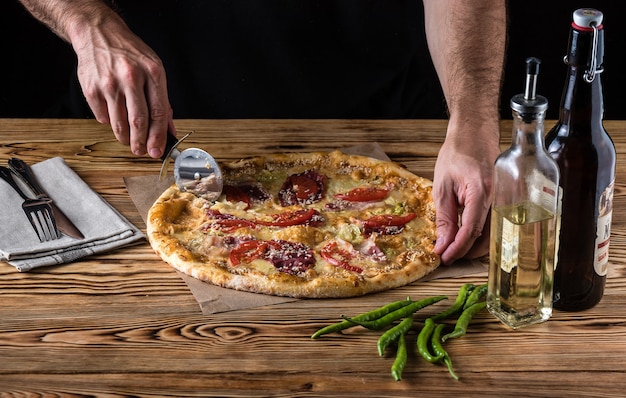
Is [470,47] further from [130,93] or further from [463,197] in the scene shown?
[130,93]

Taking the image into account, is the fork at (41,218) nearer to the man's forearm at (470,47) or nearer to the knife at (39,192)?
the knife at (39,192)

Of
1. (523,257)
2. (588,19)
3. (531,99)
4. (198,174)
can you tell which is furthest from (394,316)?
(198,174)

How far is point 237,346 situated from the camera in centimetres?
183

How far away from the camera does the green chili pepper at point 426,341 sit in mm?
1764

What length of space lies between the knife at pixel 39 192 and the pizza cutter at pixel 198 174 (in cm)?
30

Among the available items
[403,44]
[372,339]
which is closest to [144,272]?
[372,339]

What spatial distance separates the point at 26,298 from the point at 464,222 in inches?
41.9

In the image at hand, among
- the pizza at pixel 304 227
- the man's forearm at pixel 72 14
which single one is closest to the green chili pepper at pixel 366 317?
the pizza at pixel 304 227

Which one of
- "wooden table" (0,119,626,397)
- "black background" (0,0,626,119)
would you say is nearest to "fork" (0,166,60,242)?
"wooden table" (0,119,626,397)

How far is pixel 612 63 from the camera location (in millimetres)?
3879

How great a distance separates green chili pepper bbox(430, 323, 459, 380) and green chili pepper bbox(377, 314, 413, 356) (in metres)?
0.06

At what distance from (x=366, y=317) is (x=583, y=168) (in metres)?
0.56

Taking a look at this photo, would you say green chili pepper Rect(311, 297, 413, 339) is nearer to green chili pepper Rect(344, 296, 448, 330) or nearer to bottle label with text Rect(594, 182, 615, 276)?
green chili pepper Rect(344, 296, 448, 330)

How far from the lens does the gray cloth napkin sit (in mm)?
2201
